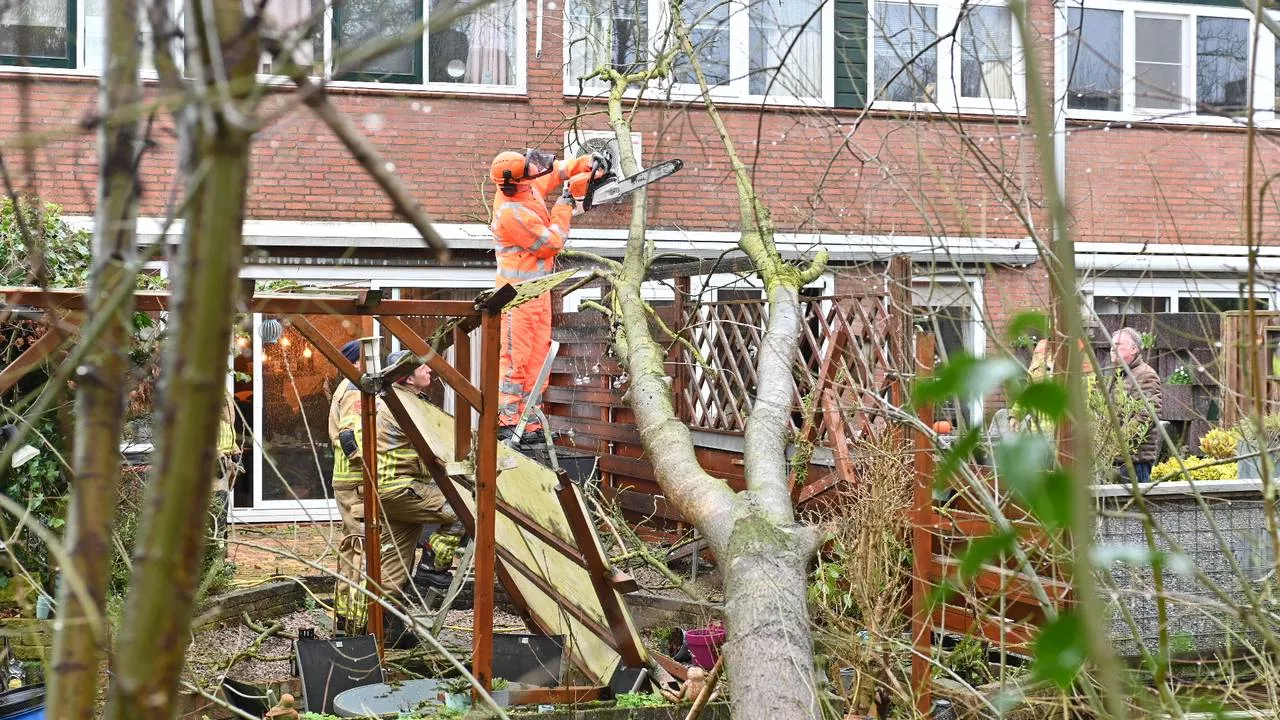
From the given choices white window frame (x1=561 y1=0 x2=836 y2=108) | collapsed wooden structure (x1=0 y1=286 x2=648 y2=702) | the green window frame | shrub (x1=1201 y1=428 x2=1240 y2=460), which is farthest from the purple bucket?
the green window frame

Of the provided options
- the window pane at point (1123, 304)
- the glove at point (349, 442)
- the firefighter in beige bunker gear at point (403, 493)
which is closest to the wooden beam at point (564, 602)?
the firefighter in beige bunker gear at point (403, 493)

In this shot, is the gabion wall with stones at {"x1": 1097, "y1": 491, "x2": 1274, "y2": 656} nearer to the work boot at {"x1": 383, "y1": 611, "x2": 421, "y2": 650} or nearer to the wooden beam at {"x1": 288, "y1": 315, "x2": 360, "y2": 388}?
the wooden beam at {"x1": 288, "y1": 315, "x2": 360, "y2": 388}

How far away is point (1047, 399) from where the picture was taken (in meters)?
0.87

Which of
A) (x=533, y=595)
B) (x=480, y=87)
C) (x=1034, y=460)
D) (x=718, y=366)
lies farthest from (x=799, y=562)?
(x=480, y=87)

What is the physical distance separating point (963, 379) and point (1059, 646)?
0.65 ft

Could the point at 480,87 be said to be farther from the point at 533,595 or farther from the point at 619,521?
the point at 533,595

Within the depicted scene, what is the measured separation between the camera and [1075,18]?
47.4 feet

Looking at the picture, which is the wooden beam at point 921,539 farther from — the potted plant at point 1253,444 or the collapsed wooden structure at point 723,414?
the potted plant at point 1253,444

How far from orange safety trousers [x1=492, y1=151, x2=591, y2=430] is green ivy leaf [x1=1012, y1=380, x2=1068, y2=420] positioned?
937 cm

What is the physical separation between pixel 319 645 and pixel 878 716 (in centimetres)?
275

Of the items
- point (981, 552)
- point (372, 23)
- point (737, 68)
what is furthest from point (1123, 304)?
point (981, 552)

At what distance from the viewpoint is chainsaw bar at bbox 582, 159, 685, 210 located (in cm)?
777

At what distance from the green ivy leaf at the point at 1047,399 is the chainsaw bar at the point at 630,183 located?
6.55m

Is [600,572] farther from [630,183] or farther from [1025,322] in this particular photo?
[1025,322]
